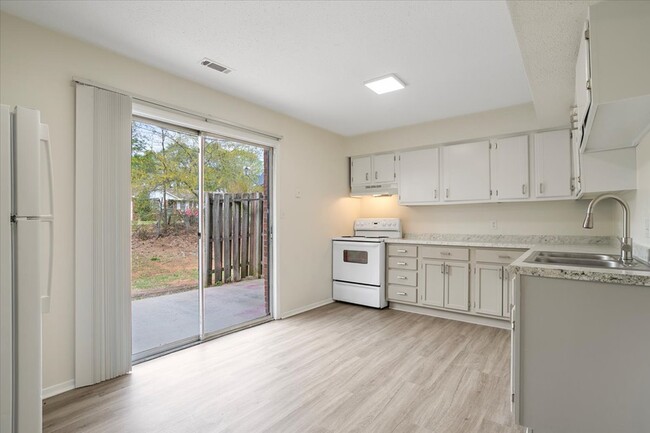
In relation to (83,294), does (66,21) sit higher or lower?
higher

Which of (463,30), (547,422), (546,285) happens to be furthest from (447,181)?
(547,422)

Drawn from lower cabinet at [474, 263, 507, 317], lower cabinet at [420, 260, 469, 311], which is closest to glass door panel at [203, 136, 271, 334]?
lower cabinet at [420, 260, 469, 311]

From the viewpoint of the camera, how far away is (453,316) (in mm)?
3920

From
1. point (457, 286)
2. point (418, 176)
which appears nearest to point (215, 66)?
point (418, 176)

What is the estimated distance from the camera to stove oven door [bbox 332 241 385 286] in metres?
4.32

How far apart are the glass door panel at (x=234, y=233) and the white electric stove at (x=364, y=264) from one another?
1.21 metres

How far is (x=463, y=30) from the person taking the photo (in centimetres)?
221

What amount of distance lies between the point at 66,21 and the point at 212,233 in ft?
6.63

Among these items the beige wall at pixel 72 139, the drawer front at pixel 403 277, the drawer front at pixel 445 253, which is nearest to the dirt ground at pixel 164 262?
the beige wall at pixel 72 139

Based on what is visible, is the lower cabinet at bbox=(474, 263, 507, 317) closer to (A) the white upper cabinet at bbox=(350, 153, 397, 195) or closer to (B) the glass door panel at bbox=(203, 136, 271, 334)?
(A) the white upper cabinet at bbox=(350, 153, 397, 195)

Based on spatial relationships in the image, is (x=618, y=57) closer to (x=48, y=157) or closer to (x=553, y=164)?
(x=553, y=164)

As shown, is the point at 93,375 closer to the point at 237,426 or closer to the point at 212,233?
the point at 237,426

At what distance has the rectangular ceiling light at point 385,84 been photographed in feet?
9.71

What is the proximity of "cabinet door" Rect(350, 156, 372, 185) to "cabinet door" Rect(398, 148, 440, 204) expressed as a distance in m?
0.54
